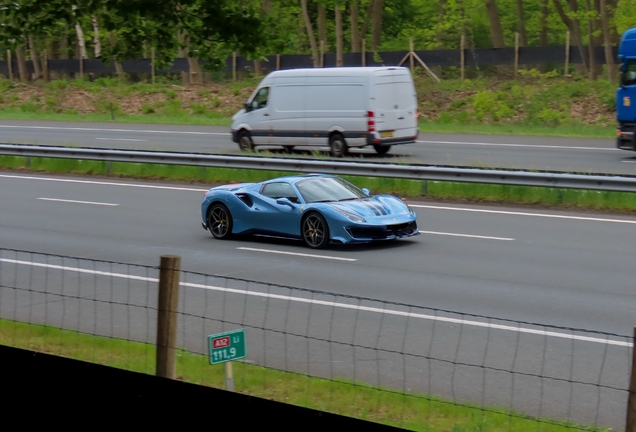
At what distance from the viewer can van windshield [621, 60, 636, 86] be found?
27.0 m

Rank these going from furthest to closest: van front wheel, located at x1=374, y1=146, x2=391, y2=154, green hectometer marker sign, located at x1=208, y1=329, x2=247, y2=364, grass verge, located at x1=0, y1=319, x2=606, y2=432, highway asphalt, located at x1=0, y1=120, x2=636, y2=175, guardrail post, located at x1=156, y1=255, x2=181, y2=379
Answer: van front wheel, located at x1=374, y1=146, x2=391, y2=154 < highway asphalt, located at x1=0, y1=120, x2=636, y2=175 < grass verge, located at x1=0, y1=319, x2=606, y2=432 < guardrail post, located at x1=156, y1=255, x2=181, y2=379 < green hectometer marker sign, located at x1=208, y1=329, x2=247, y2=364

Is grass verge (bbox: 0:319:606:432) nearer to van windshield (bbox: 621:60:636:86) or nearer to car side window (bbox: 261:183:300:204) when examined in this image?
car side window (bbox: 261:183:300:204)

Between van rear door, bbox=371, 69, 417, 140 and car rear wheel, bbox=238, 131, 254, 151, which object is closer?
van rear door, bbox=371, 69, 417, 140

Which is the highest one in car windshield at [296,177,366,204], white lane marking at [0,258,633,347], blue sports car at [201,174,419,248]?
car windshield at [296,177,366,204]

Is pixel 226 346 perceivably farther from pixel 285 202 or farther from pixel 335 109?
→ pixel 335 109

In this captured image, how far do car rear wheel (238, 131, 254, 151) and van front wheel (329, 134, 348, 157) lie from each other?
9.10 feet

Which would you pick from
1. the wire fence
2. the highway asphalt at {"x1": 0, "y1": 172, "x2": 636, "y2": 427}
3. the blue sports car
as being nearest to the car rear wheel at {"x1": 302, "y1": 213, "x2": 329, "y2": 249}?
the blue sports car

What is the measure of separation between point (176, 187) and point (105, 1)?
10.8 m

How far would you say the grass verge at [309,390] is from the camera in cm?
622

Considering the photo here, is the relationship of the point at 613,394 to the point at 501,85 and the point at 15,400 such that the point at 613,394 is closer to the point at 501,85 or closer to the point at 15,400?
the point at 15,400

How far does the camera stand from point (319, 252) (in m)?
14.2

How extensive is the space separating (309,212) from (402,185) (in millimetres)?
6392

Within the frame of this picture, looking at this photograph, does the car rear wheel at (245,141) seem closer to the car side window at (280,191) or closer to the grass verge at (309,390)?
the car side window at (280,191)

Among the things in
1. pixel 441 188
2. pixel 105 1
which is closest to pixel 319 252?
pixel 105 1
